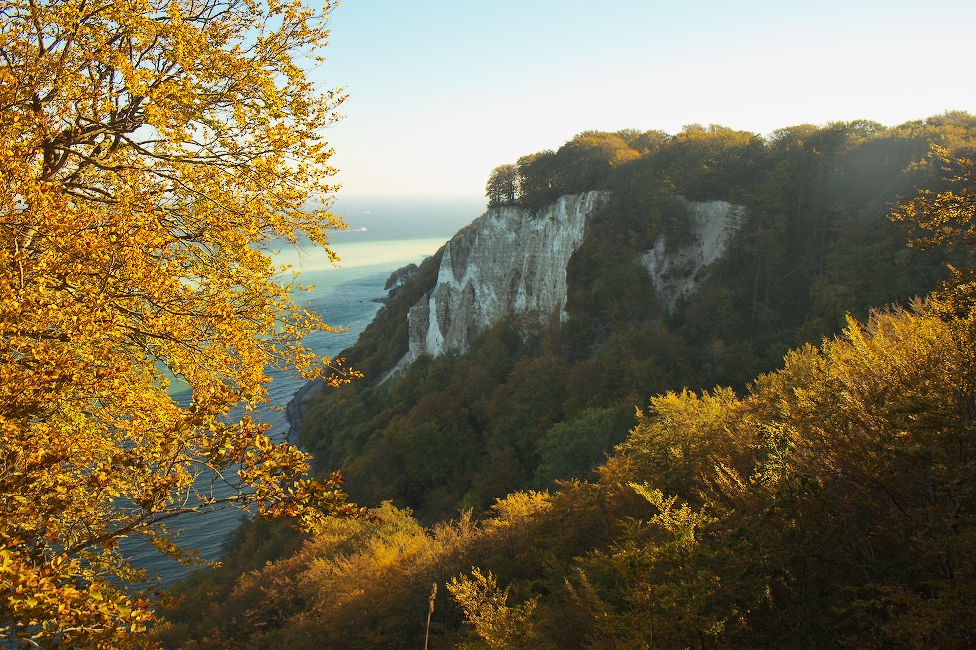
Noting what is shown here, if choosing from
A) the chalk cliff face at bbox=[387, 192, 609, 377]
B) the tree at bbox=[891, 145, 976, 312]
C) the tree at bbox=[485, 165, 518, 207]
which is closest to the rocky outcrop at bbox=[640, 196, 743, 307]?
the chalk cliff face at bbox=[387, 192, 609, 377]

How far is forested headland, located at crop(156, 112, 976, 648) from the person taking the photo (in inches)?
315

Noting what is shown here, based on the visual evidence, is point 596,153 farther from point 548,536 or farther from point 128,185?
point 128,185

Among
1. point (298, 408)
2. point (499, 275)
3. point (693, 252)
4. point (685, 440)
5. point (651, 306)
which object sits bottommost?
point (298, 408)

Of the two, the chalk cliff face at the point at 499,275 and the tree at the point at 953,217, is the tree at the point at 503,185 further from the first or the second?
the tree at the point at 953,217

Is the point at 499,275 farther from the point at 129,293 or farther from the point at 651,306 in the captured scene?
the point at 129,293

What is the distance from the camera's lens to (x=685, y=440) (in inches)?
688

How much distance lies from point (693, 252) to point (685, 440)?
27357mm

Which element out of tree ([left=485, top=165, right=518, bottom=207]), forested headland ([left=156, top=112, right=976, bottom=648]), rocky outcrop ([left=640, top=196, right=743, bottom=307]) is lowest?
forested headland ([left=156, top=112, right=976, bottom=648])

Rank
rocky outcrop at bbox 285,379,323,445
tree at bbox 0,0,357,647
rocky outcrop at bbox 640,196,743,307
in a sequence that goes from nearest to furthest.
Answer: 1. tree at bbox 0,0,357,647
2. rocky outcrop at bbox 640,196,743,307
3. rocky outcrop at bbox 285,379,323,445

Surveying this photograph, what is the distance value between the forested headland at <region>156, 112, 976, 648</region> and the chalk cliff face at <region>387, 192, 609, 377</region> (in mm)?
2025

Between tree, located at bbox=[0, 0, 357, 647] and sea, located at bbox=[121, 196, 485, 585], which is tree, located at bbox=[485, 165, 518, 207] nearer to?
sea, located at bbox=[121, 196, 485, 585]

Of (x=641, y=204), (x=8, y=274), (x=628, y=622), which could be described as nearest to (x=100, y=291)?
(x=8, y=274)

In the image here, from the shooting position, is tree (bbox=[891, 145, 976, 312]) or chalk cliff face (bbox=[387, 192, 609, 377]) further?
chalk cliff face (bbox=[387, 192, 609, 377])

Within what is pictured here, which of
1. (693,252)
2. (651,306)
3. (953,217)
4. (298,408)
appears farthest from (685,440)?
(298,408)
